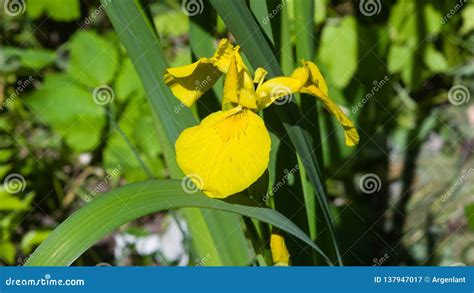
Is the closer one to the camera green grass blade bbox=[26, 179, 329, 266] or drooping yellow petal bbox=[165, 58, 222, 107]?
green grass blade bbox=[26, 179, 329, 266]

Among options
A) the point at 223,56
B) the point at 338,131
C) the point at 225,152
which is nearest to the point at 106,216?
the point at 225,152

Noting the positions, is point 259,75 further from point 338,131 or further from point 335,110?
point 338,131

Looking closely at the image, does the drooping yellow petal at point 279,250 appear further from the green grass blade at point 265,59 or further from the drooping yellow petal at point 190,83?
the drooping yellow petal at point 190,83

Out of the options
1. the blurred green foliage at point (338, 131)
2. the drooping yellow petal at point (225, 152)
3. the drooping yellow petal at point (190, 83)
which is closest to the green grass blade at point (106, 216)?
the drooping yellow petal at point (225, 152)

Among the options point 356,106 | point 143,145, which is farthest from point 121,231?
point 356,106

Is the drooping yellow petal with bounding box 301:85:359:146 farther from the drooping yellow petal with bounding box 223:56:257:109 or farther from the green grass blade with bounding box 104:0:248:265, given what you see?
the green grass blade with bounding box 104:0:248:265

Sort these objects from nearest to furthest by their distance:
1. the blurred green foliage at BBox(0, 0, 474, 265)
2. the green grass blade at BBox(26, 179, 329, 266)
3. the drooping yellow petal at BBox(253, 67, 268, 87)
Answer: the green grass blade at BBox(26, 179, 329, 266)
the drooping yellow petal at BBox(253, 67, 268, 87)
the blurred green foliage at BBox(0, 0, 474, 265)

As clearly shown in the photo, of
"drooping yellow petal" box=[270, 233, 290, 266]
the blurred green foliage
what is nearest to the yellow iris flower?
"drooping yellow petal" box=[270, 233, 290, 266]
